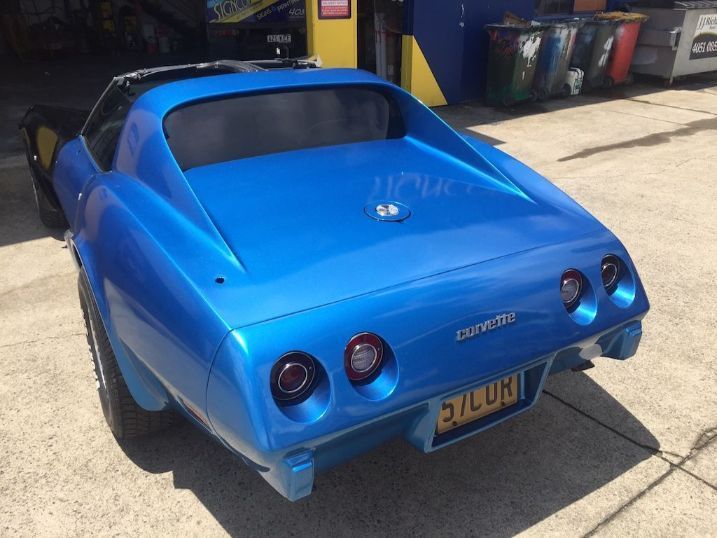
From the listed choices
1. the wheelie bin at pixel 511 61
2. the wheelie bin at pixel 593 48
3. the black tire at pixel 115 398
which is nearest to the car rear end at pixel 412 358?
the black tire at pixel 115 398

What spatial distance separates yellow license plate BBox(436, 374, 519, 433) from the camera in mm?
2086

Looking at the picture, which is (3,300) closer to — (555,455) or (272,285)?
(272,285)

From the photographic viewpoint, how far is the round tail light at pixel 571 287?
7.37 ft

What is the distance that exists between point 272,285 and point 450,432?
794 mm

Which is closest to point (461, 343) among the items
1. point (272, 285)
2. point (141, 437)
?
point (272, 285)

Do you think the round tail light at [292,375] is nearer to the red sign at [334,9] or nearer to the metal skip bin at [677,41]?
the red sign at [334,9]

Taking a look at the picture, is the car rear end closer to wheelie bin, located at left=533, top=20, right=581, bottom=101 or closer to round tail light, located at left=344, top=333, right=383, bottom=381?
round tail light, located at left=344, top=333, right=383, bottom=381

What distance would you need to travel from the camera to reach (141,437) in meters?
2.62

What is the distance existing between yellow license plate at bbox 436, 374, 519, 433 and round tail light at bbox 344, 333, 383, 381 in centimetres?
30

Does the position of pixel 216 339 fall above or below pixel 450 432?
above

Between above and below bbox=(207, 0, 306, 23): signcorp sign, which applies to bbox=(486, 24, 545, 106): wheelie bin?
below

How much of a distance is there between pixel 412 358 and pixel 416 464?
2.84 feet

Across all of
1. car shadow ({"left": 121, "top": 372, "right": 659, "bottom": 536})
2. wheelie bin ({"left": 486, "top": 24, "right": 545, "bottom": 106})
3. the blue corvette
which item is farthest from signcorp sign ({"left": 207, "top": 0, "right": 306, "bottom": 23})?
car shadow ({"left": 121, "top": 372, "right": 659, "bottom": 536})

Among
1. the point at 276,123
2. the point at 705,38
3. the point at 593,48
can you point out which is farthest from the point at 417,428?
the point at 705,38
